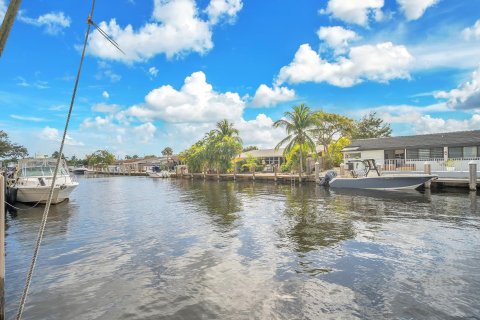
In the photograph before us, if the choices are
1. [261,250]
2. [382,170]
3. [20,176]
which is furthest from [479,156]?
[20,176]

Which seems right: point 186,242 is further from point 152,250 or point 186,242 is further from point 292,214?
point 292,214

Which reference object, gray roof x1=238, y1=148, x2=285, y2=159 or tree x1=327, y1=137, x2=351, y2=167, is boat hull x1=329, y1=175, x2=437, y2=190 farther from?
gray roof x1=238, y1=148, x2=285, y2=159

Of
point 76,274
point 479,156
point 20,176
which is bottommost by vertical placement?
point 76,274

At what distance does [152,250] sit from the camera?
10969 millimetres

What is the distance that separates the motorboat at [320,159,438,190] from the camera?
91.0ft

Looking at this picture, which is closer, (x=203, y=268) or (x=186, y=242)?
(x=203, y=268)

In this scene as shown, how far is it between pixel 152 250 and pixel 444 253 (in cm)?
942

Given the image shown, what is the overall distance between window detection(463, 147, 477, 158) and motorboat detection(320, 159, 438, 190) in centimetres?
893

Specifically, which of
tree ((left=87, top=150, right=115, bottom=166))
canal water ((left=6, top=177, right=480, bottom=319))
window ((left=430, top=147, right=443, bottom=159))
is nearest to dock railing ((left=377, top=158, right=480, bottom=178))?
window ((left=430, top=147, right=443, bottom=159))

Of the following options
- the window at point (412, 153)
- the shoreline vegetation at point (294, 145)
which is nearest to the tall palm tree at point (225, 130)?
the shoreline vegetation at point (294, 145)

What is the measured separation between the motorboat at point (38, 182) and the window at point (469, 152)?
37714 millimetres

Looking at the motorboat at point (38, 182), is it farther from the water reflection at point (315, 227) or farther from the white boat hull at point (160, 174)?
the white boat hull at point (160, 174)

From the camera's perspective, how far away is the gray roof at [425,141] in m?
33.8

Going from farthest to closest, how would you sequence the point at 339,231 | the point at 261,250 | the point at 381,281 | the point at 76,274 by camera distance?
the point at 339,231
the point at 261,250
the point at 76,274
the point at 381,281
